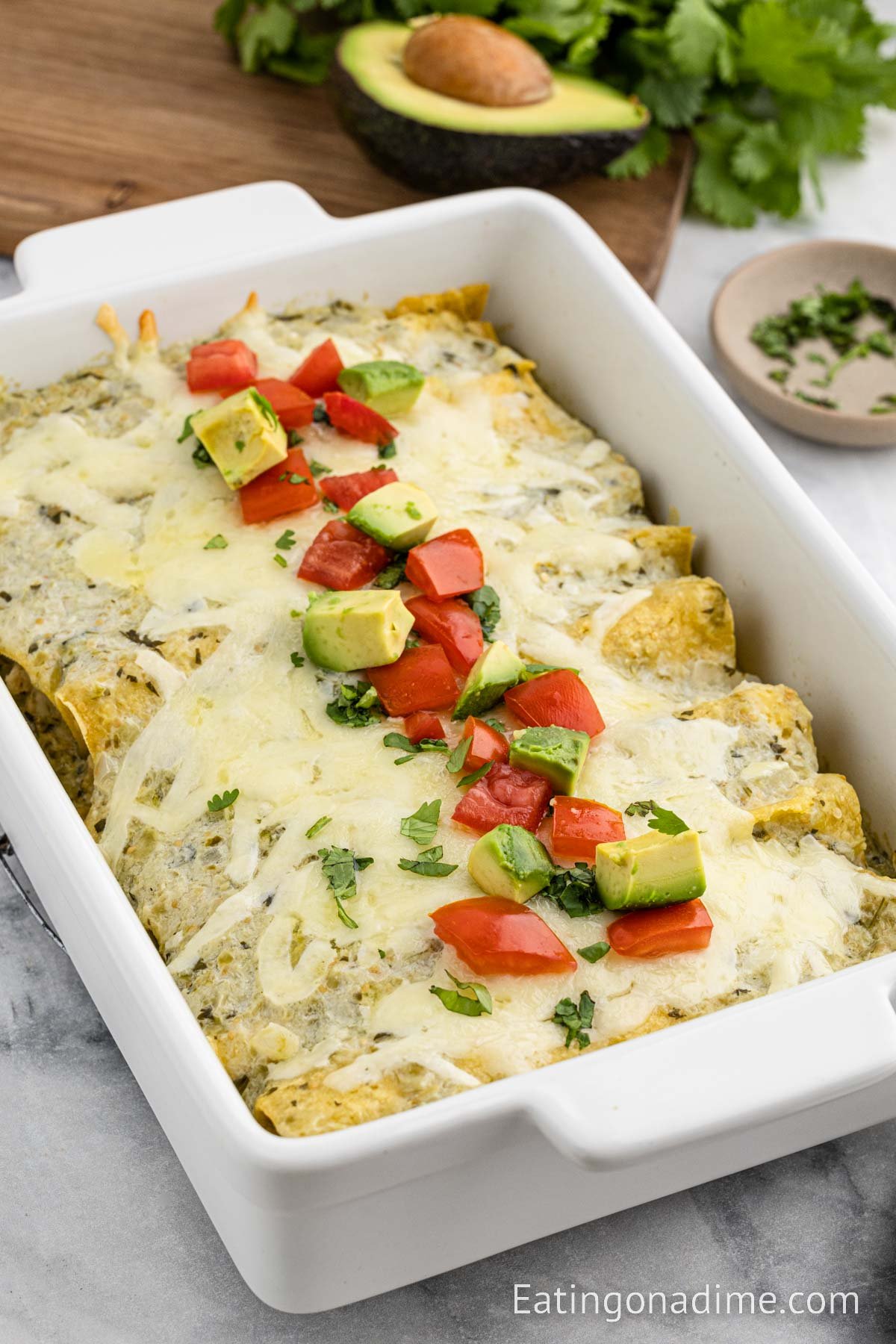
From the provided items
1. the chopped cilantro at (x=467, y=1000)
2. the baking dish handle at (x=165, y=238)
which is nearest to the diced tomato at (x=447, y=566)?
the chopped cilantro at (x=467, y=1000)

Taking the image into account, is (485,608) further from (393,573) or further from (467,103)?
(467,103)

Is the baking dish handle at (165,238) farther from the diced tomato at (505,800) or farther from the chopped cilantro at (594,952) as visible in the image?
→ the chopped cilantro at (594,952)

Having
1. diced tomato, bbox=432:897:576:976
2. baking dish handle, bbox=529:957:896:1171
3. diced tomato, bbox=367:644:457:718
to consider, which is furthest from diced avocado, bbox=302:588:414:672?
baking dish handle, bbox=529:957:896:1171

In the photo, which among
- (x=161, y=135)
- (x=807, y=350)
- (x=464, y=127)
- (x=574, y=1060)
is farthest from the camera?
(x=161, y=135)

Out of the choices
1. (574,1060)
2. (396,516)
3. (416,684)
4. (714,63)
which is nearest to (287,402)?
(396,516)

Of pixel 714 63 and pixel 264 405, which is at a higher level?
pixel 714 63

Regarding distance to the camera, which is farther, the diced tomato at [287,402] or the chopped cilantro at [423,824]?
the diced tomato at [287,402]
